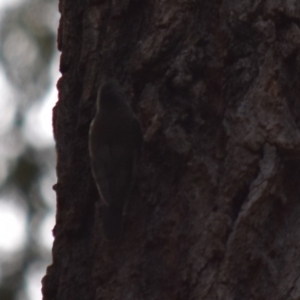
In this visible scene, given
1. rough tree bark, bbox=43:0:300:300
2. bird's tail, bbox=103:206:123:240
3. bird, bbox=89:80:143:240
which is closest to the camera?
rough tree bark, bbox=43:0:300:300

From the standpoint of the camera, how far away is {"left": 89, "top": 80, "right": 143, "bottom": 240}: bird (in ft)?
14.5

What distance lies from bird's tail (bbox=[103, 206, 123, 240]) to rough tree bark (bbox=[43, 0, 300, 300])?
0.07 metres

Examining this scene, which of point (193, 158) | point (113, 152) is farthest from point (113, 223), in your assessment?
point (113, 152)

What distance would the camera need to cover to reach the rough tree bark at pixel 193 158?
165 inches

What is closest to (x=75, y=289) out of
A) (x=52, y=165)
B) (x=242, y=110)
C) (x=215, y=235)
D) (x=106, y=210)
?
(x=106, y=210)

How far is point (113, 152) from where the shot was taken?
4840 millimetres

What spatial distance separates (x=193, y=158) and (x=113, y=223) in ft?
1.47

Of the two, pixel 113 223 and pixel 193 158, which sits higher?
→ pixel 193 158

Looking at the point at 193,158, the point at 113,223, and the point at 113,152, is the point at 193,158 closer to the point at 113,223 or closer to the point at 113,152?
the point at 113,223

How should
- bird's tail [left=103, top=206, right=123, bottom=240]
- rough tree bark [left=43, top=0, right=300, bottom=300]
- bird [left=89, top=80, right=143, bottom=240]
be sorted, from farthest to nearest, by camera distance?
bird [left=89, top=80, right=143, bottom=240]
bird's tail [left=103, top=206, right=123, bottom=240]
rough tree bark [left=43, top=0, right=300, bottom=300]

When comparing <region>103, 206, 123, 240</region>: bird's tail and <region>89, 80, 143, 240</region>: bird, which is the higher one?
<region>89, 80, 143, 240</region>: bird

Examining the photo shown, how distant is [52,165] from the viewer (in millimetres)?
9734

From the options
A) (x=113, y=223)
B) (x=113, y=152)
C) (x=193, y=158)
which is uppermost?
(x=113, y=152)

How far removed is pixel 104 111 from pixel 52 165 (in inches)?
201
